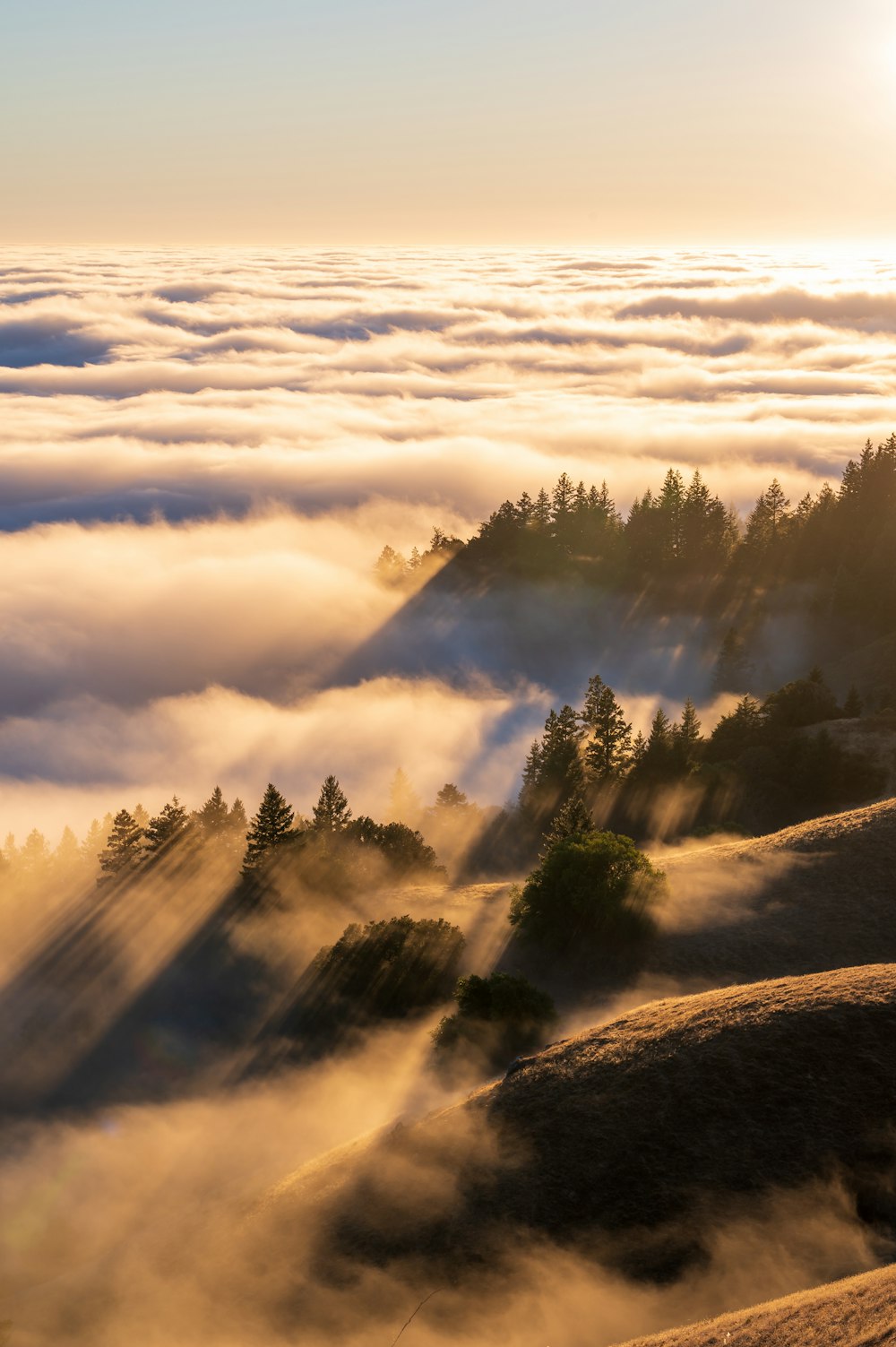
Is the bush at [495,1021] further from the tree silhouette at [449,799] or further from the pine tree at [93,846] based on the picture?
the pine tree at [93,846]

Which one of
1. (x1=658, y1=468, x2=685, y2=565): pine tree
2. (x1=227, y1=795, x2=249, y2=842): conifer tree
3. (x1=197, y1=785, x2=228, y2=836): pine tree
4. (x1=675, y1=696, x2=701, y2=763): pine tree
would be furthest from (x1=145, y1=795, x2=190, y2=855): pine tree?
(x1=658, y1=468, x2=685, y2=565): pine tree

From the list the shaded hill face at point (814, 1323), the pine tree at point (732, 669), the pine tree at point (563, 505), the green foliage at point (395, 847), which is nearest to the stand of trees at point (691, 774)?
the green foliage at point (395, 847)

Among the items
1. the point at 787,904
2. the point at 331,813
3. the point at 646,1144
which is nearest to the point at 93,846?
the point at 331,813

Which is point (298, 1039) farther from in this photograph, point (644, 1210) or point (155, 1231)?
point (644, 1210)

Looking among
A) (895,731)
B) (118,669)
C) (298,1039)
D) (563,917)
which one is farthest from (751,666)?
(118,669)

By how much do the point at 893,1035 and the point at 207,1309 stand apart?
22449 mm

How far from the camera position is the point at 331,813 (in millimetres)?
69812

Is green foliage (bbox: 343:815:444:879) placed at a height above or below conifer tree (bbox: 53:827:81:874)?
above

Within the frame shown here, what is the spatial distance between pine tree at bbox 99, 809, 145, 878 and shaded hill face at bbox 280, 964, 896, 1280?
Answer: 40523 millimetres

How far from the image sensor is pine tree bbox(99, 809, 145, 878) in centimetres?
6938

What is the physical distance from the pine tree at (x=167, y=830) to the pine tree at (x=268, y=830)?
7.57 metres

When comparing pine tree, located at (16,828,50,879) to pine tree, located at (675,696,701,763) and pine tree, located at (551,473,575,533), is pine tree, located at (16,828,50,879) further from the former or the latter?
pine tree, located at (551,473,575,533)

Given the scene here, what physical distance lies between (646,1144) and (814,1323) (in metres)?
9.00

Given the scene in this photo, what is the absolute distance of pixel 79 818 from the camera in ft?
407
